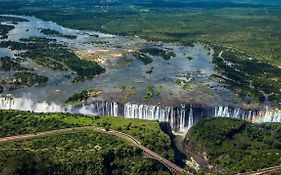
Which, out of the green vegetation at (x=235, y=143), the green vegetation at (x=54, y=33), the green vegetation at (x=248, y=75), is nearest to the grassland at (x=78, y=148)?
the green vegetation at (x=235, y=143)

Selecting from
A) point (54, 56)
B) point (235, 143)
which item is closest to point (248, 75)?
point (235, 143)

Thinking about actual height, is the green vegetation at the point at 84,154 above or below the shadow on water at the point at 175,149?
above

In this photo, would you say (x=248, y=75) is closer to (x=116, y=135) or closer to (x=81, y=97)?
(x=81, y=97)

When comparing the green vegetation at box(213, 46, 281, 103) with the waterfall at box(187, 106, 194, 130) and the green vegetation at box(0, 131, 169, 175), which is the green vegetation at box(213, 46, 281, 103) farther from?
the green vegetation at box(0, 131, 169, 175)

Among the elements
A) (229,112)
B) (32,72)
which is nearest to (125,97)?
(229,112)

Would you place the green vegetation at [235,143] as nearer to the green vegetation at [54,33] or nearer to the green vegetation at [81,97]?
the green vegetation at [81,97]
